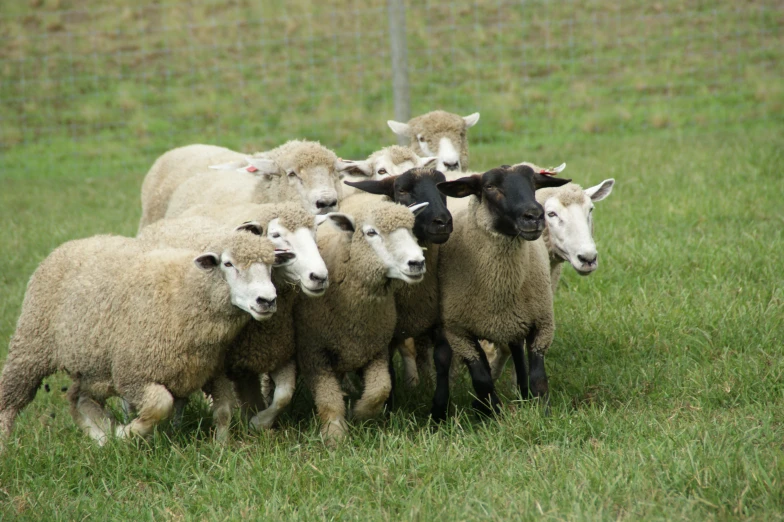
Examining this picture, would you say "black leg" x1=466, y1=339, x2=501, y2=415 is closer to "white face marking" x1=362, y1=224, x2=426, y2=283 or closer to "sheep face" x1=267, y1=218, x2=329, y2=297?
"white face marking" x1=362, y1=224, x2=426, y2=283

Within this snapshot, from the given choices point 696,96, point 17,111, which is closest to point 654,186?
point 696,96

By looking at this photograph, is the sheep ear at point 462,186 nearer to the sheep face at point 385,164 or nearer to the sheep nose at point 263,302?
the sheep face at point 385,164

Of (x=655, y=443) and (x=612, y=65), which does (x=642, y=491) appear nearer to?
(x=655, y=443)

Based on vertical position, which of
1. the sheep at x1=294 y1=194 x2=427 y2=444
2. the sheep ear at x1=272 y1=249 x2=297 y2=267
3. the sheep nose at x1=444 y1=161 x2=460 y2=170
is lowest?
the sheep at x1=294 y1=194 x2=427 y2=444

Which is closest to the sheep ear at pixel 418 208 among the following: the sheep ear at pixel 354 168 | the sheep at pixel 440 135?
the sheep ear at pixel 354 168

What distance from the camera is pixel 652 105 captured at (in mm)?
12727

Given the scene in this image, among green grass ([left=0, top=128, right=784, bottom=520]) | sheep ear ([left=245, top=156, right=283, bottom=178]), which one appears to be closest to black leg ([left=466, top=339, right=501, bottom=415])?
green grass ([left=0, top=128, right=784, bottom=520])

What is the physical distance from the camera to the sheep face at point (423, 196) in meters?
4.50

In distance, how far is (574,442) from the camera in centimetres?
404

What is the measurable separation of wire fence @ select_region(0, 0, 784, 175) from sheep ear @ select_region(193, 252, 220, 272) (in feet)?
25.5

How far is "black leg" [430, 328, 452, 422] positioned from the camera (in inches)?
187

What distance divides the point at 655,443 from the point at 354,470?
4.22 feet

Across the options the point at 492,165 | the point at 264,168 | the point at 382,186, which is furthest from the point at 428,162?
the point at 492,165

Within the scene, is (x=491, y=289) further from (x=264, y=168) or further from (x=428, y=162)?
(x=264, y=168)
